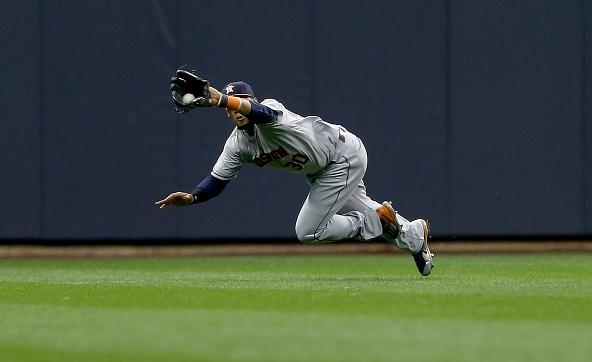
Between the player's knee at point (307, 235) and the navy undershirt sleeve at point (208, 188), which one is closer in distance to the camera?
the player's knee at point (307, 235)

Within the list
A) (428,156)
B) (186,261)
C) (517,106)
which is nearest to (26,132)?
(186,261)

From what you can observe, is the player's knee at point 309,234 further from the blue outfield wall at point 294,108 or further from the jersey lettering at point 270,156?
the blue outfield wall at point 294,108

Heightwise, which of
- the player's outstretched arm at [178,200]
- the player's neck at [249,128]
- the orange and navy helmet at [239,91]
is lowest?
the player's outstretched arm at [178,200]

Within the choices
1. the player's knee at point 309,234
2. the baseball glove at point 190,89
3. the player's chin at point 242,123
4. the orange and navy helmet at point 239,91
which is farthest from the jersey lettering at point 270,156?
the baseball glove at point 190,89

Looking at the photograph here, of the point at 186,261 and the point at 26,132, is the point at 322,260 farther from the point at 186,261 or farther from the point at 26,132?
the point at 26,132

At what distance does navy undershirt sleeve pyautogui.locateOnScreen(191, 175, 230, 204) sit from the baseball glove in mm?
1165

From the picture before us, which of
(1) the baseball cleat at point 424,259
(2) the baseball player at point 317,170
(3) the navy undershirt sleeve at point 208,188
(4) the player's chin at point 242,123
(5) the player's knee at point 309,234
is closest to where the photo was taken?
(4) the player's chin at point 242,123

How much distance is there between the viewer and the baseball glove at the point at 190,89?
6.80 m

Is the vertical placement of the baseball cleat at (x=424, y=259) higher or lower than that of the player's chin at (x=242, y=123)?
lower

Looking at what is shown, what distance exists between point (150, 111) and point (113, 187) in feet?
3.22

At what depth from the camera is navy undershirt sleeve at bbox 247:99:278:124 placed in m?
7.00

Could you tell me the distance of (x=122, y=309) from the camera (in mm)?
5648

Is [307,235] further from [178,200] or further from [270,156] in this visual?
[178,200]

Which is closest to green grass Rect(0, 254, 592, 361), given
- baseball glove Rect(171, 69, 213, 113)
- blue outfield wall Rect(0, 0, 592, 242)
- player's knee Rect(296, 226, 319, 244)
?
player's knee Rect(296, 226, 319, 244)
